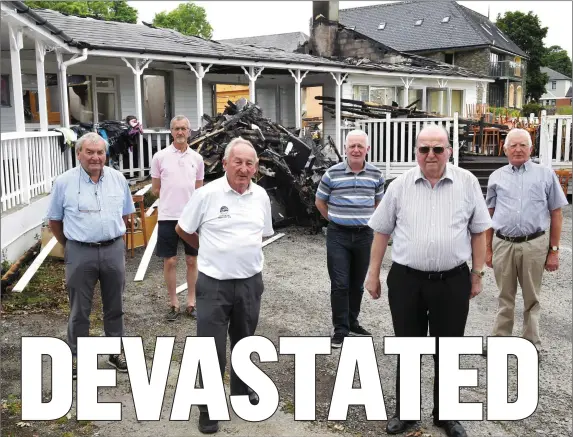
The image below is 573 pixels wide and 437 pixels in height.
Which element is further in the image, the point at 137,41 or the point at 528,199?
the point at 137,41

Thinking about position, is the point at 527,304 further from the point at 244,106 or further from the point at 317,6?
the point at 317,6

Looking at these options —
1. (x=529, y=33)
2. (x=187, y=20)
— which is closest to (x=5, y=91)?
(x=187, y=20)

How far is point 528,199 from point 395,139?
9.52 meters

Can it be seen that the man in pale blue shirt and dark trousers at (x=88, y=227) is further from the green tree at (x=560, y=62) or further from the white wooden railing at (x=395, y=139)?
the green tree at (x=560, y=62)

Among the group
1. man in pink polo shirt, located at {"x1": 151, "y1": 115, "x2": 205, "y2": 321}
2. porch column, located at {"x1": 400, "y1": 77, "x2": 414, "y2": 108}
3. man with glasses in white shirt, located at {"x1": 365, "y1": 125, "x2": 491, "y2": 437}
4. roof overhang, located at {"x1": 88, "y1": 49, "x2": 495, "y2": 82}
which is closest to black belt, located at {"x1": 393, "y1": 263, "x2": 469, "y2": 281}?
man with glasses in white shirt, located at {"x1": 365, "y1": 125, "x2": 491, "y2": 437}

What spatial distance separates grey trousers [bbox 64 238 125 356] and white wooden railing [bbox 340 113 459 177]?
416 inches

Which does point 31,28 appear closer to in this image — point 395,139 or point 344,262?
point 344,262

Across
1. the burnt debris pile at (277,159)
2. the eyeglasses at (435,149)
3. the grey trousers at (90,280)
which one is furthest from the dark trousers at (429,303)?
the burnt debris pile at (277,159)

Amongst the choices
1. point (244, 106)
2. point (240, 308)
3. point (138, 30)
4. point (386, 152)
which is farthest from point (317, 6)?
point (240, 308)

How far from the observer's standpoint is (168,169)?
5.82 meters

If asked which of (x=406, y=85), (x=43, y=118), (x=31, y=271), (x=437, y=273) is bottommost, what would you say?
(x=31, y=271)

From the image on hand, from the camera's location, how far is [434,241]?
12.0 ft

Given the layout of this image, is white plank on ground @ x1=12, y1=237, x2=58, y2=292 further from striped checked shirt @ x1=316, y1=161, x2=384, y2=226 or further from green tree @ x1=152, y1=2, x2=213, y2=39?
green tree @ x1=152, y1=2, x2=213, y2=39

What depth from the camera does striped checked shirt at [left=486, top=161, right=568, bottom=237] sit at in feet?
16.6
